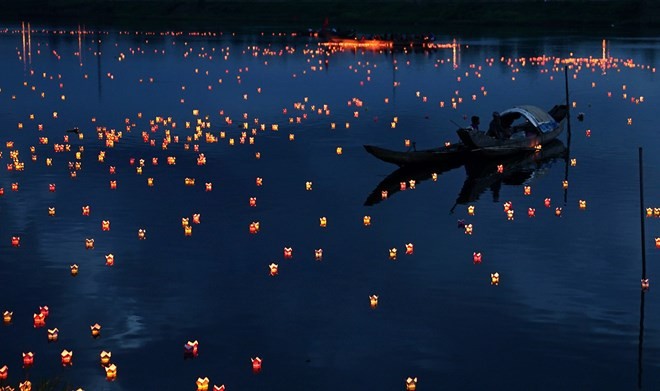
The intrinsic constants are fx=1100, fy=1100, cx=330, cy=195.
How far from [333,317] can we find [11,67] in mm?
65547

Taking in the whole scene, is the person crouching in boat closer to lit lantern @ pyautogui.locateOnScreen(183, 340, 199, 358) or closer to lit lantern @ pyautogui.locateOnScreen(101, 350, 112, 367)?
lit lantern @ pyautogui.locateOnScreen(183, 340, 199, 358)

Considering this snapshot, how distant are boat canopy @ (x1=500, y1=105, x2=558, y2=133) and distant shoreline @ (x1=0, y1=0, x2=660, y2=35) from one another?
87888 mm

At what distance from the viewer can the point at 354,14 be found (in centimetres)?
16425

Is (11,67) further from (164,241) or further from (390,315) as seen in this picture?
(390,315)

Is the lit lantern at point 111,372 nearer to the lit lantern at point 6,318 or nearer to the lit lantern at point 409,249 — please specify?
the lit lantern at point 6,318

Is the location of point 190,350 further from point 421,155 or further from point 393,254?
point 421,155

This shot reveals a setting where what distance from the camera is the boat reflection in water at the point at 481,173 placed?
37.3 metres

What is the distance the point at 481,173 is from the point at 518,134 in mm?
4544

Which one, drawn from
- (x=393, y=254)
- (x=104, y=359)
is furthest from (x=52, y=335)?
(x=393, y=254)

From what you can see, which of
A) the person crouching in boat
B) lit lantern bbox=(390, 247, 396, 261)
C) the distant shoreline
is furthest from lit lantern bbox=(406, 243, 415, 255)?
the distant shoreline

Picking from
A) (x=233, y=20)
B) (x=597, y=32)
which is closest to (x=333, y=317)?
(x=597, y=32)

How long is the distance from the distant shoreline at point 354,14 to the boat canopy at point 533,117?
87.9 m

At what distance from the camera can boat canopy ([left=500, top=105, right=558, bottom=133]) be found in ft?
151

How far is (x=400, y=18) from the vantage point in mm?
158875
